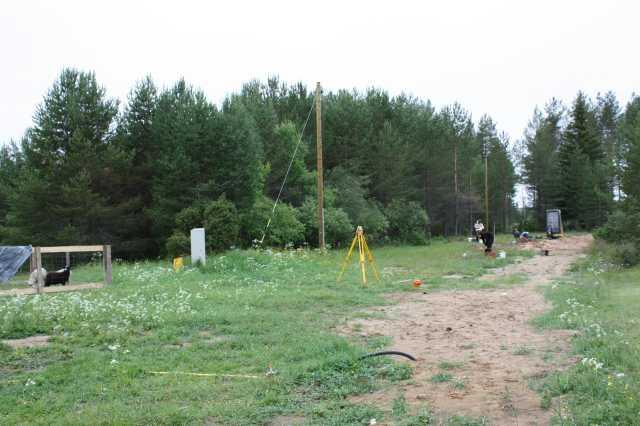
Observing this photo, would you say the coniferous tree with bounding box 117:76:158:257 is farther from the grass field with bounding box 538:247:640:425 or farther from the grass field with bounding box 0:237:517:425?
the grass field with bounding box 538:247:640:425

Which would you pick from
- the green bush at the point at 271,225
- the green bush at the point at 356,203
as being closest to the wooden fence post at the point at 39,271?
the green bush at the point at 271,225

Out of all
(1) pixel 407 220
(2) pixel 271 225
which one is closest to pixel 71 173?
(2) pixel 271 225

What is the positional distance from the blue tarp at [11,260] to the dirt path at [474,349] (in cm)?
619

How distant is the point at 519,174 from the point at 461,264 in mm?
38117

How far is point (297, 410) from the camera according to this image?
185 inches

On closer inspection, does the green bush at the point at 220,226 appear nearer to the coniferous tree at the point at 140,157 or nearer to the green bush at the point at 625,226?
the coniferous tree at the point at 140,157

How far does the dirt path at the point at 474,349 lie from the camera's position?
4641mm

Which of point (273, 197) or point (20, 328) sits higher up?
point (273, 197)

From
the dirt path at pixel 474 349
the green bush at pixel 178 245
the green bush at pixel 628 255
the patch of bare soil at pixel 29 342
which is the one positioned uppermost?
the green bush at pixel 178 245

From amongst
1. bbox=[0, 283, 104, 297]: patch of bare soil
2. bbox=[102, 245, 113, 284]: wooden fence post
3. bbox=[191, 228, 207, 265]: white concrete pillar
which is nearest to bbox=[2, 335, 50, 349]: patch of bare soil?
bbox=[0, 283, 104, 297]: patch of bare soil

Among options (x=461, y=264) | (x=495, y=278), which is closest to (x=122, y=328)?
(x=495, y=278)

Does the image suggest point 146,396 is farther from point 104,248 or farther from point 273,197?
point 273,197

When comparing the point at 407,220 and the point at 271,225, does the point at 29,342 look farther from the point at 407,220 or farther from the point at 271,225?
the point at 407,220

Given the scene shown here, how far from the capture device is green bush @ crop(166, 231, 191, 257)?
25586 millimetres
